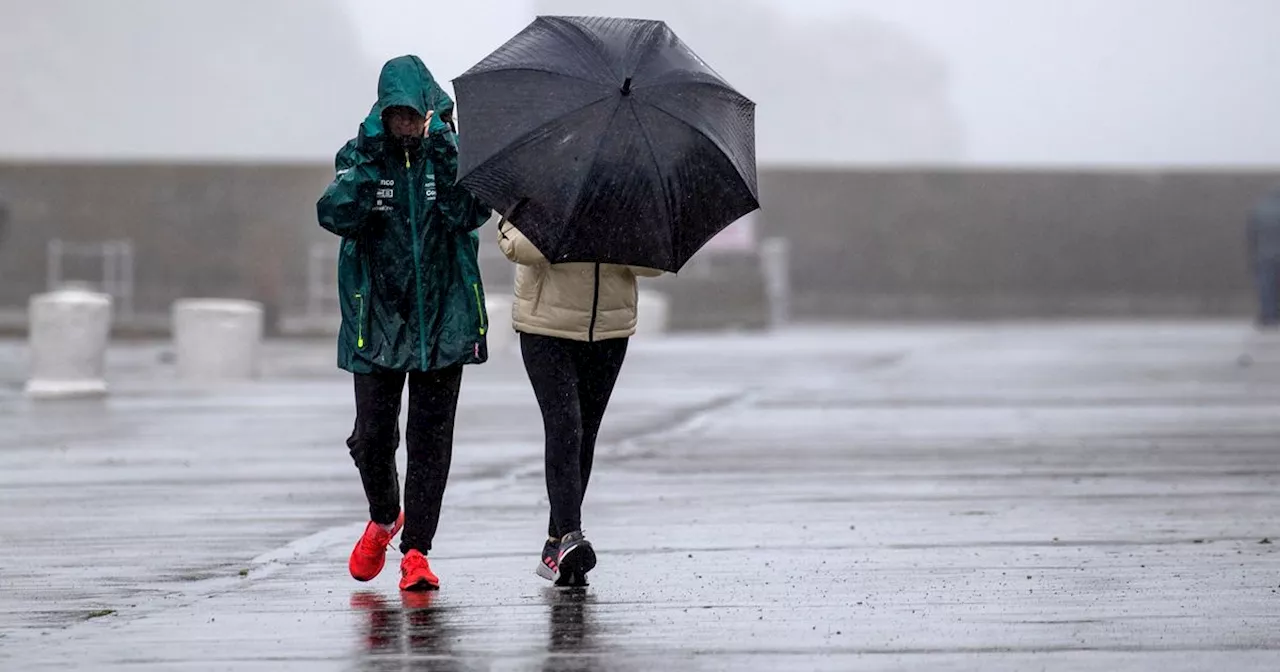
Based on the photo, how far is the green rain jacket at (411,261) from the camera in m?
7.59

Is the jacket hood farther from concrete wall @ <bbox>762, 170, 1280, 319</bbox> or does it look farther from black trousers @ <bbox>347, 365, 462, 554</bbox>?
concrete wall @ <bbox>762, 170, 1280, 319</bbox>

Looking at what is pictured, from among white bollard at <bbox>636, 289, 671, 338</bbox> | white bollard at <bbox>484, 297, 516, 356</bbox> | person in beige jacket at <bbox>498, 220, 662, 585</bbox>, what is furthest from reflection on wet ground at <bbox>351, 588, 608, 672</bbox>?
white bollard at <bbox>636, 289, 671, 338</bbox>

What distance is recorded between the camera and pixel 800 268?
44.1m

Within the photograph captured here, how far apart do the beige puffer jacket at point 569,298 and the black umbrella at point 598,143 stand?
0.25 m

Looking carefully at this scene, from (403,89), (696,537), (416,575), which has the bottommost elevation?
(696,537)

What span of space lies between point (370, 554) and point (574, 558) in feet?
2.21

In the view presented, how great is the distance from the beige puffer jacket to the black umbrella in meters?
0.25

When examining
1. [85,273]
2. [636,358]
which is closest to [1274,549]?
[636,358]

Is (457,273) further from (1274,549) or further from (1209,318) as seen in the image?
(1209,318)

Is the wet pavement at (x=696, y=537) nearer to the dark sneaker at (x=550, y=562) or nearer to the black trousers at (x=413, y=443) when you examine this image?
the dark sneaker at (x=550, y=562)

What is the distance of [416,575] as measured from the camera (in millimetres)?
7715

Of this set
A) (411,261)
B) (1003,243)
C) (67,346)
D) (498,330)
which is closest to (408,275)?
(411,261)

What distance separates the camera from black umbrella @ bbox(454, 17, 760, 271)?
746 cm

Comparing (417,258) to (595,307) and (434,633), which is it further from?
(434,633)
